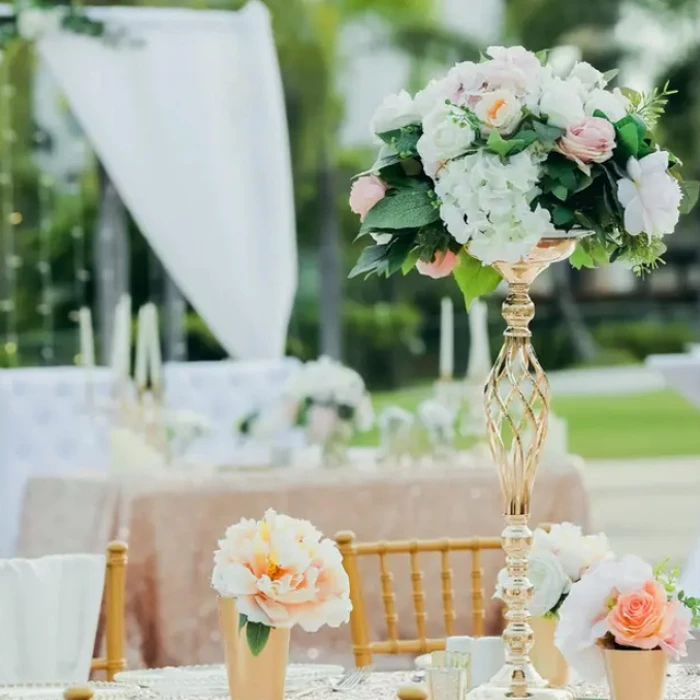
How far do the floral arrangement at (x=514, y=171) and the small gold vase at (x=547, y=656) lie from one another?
0.48 metres

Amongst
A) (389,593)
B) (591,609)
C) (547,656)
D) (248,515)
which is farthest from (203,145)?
(591,609)

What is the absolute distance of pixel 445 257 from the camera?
1906 mm

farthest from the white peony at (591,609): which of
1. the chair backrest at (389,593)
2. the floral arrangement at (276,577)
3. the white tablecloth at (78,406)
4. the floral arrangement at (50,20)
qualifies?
the floral arrangement at (50,20)

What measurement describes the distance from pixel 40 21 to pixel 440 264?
4343mm

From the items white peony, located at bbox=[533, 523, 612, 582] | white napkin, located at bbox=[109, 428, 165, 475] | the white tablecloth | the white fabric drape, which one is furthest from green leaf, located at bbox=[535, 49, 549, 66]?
the white fabric drape

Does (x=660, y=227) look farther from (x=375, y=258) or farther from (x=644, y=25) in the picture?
(x=644, y=25)

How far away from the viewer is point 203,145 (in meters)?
6.15

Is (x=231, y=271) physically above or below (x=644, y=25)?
below

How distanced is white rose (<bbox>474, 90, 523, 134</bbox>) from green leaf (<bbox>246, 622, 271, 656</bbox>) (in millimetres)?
594

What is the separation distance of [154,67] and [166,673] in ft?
13.4

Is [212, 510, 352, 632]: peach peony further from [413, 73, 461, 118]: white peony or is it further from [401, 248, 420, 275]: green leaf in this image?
[413, 73, 461, 118]: white peony

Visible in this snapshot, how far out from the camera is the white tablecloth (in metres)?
5.78

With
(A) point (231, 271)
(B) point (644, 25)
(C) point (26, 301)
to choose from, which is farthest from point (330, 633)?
(B) point (644, 25)

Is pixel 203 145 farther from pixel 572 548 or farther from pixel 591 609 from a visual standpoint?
pixel 591 609
